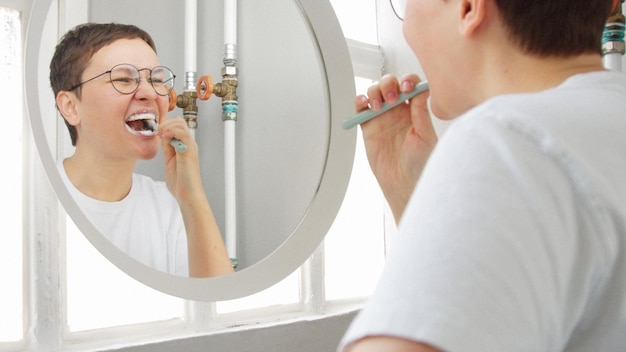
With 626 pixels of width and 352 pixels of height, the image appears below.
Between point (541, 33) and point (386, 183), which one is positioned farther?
point (386, 183)

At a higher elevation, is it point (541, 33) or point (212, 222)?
point (541, 33)

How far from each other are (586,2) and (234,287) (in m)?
0.60

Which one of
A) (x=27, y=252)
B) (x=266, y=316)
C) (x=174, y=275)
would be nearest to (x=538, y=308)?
(x=174, y=275)

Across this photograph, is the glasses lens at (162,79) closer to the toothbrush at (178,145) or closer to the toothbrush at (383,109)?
the toothbrush at (178,145)

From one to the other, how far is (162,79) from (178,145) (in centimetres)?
9

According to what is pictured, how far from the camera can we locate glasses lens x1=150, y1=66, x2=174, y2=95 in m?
0.82

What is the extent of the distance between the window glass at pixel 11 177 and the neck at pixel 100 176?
0.13 meters

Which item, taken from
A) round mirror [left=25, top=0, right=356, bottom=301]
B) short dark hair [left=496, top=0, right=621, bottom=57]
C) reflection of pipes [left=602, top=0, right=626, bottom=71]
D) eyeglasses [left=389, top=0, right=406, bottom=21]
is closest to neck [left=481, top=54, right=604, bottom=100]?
short dark hair [left=496, top=0, right=621, bottom=57]

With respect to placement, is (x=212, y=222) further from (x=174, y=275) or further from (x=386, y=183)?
(x=386, y=183)

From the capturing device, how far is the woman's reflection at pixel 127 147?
76 cm

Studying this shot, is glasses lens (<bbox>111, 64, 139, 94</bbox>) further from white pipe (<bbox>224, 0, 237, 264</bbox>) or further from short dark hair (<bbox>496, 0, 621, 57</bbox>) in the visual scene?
short dark hair (<bbox>496, 0, 621, 57</bbox>)

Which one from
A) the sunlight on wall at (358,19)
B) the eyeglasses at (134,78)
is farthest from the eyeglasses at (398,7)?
the eyeglasses at (134,78)

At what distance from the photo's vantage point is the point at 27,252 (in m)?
0.86

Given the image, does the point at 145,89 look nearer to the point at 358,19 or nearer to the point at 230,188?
the point at 230,188
